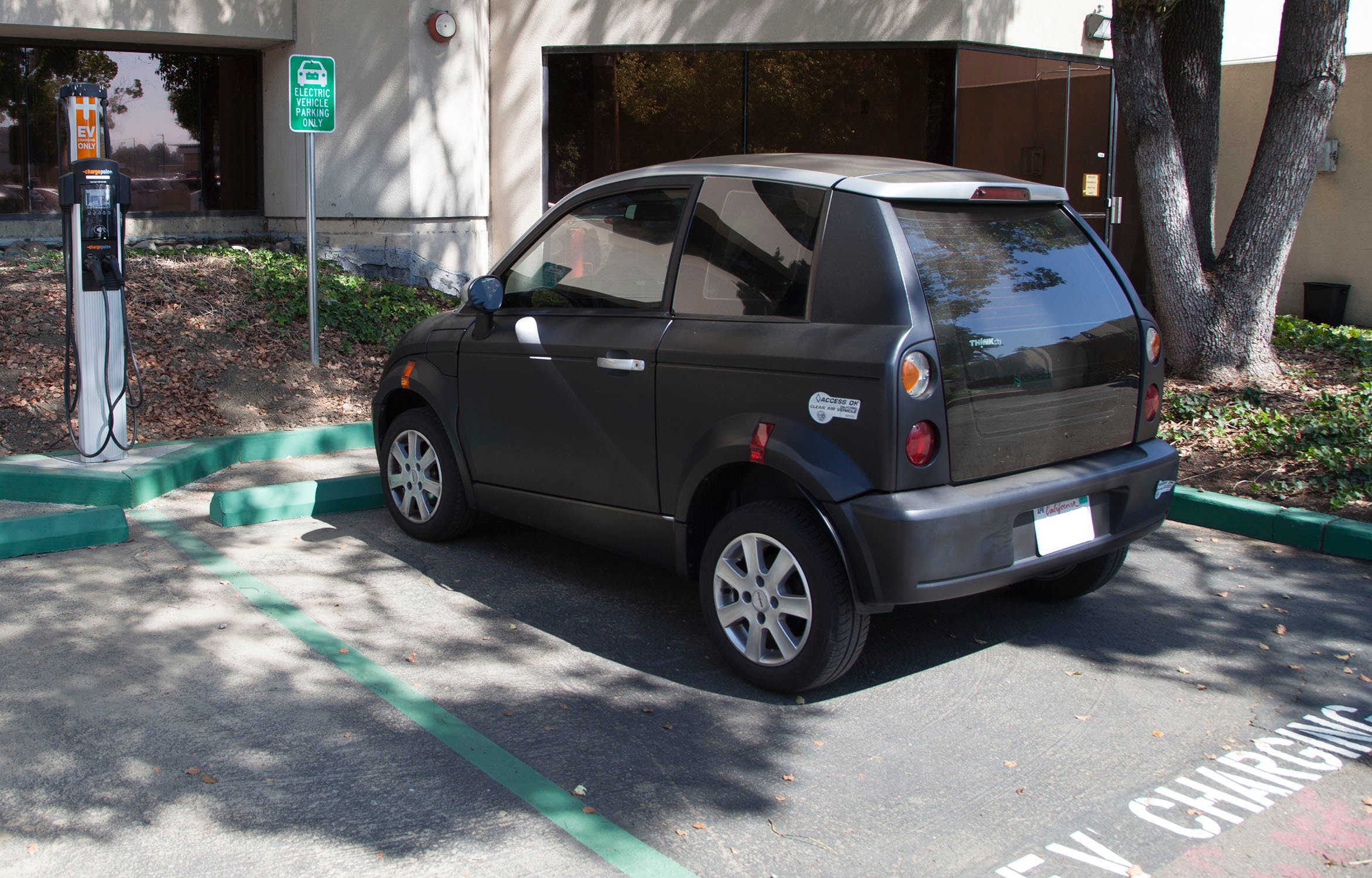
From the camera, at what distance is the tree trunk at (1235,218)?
8.70 m

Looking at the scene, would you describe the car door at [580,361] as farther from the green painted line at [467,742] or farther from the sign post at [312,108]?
the sign post at [312,108]

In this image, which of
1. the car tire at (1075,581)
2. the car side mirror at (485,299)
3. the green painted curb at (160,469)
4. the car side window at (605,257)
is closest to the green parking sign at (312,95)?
the green painted curb at (160,469)

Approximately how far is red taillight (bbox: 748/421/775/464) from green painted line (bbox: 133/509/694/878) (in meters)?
1.33

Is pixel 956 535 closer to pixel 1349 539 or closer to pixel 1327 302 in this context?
pixel 1349 539

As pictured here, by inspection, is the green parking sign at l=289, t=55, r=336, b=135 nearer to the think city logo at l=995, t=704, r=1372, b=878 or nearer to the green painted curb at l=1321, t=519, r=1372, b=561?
the green painted curb at l=1321, t=519, r=1372, b=561

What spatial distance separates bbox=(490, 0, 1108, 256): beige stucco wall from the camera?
12.4m

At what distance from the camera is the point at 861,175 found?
4.34 meters

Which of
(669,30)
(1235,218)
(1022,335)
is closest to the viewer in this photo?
(1022,335)

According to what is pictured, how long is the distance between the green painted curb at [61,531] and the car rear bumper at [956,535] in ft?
12.6

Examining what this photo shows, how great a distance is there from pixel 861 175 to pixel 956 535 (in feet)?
4.48

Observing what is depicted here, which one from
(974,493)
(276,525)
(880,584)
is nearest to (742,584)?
(880,584)

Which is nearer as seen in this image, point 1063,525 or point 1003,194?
point 1063,525

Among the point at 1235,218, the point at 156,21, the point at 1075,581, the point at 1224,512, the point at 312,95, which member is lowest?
the point at 1075,581

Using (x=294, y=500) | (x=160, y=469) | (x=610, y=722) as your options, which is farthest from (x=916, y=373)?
(x=160, y=469)
